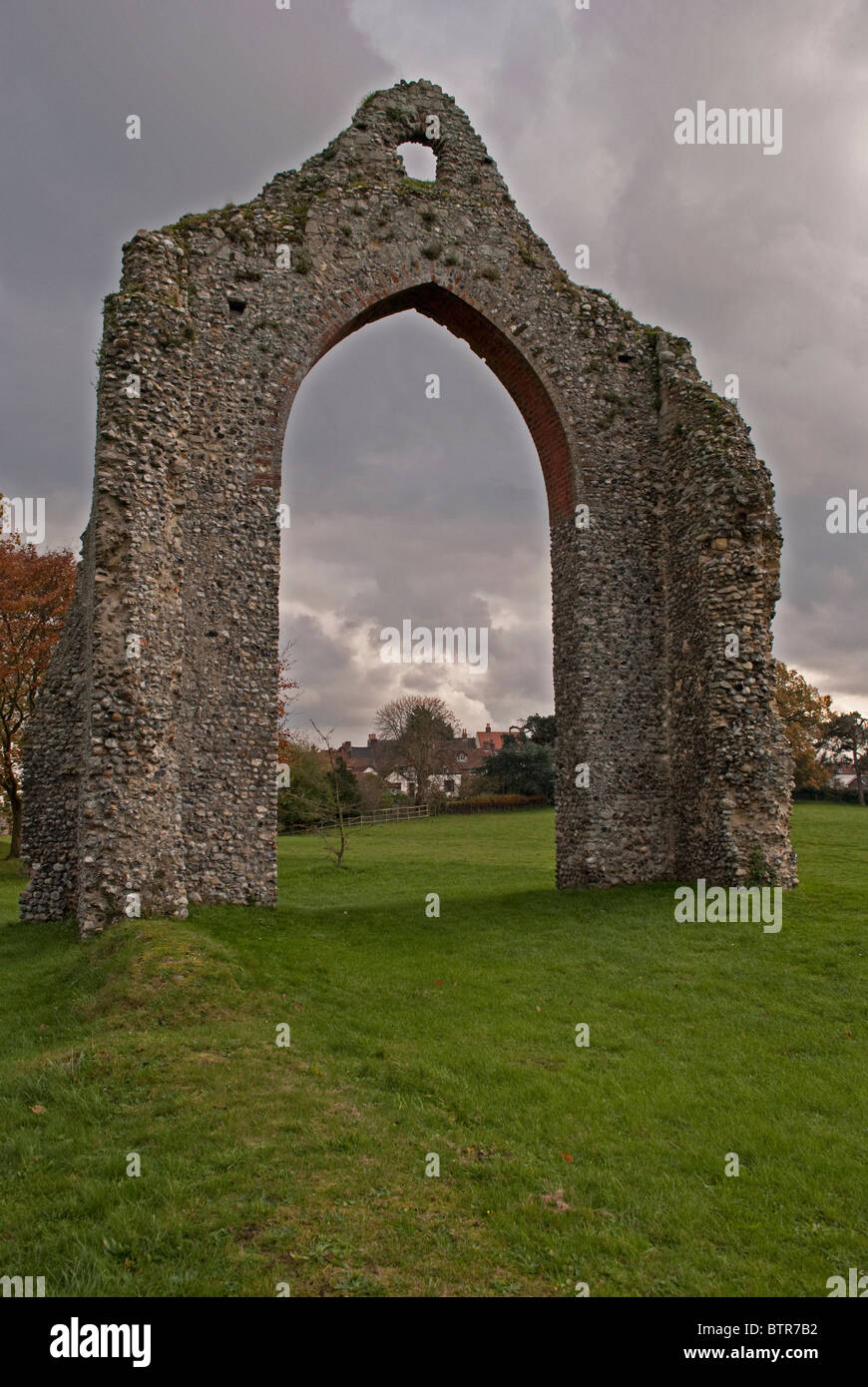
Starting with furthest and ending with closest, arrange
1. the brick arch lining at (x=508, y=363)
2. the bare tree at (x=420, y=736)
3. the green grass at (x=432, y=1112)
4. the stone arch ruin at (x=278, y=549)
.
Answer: the bare tree at (x=420, y=736)
the brick arch lining at (x=508, y=363)
the stone arch ruin at (x=278, y=549)
the green grass at (x=432, y=1112)

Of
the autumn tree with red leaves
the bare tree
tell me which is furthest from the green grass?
the bare tree

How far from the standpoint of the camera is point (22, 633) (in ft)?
86.9

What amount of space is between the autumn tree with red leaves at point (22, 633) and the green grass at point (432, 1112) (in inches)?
646

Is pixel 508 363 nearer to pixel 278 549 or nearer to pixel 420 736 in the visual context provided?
pixel 278 549

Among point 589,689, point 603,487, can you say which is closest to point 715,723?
point 589,689

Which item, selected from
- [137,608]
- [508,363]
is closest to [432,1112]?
[137,608]

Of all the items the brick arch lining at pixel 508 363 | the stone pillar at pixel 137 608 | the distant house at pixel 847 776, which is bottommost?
the distant house at pixel 847 776

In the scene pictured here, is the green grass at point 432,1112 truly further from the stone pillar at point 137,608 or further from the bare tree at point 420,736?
the bare tree at point 420,736

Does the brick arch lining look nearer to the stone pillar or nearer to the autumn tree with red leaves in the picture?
the stone pillar

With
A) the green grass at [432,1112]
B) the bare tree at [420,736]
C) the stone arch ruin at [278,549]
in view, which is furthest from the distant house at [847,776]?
the green grass at [432,1112]

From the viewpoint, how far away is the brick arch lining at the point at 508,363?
52.6ft

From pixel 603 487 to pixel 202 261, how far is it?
8601 millimetres
